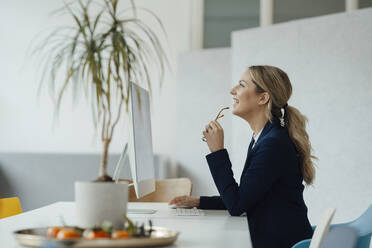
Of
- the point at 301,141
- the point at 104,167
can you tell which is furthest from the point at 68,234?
the point at 301,141

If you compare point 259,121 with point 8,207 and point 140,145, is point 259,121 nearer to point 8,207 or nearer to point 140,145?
point 140,145

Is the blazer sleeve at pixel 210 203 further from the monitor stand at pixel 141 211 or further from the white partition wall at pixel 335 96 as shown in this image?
the white partition wall at pixel 335 96

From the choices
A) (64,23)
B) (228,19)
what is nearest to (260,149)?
(228,19)

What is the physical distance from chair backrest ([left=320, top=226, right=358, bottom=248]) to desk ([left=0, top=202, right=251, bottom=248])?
53 cm

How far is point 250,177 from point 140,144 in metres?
0.47

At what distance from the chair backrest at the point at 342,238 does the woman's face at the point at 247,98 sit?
2.28 feet

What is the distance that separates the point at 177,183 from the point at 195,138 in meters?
1.72

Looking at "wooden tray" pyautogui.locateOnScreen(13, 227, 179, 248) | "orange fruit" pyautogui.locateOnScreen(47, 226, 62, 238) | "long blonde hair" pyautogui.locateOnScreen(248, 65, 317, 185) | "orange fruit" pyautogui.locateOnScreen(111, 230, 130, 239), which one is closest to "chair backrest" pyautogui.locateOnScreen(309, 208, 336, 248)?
"wooden tray" pyautogui.locateOnScreen(13, 227, 179, 248)

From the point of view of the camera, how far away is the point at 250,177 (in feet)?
5.98

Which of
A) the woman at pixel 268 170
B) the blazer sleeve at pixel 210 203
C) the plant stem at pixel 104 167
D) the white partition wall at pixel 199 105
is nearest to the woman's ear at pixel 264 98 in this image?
the woman at pixel 268 170

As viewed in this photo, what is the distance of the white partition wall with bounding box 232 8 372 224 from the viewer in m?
3.39

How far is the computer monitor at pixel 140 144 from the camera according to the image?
1755mm

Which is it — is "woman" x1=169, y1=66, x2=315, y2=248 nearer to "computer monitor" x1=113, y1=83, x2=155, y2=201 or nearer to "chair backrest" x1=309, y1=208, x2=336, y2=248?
"computer monitor" x1=113, y1=83, x2=155, y2=201

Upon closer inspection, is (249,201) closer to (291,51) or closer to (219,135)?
(219,135)
